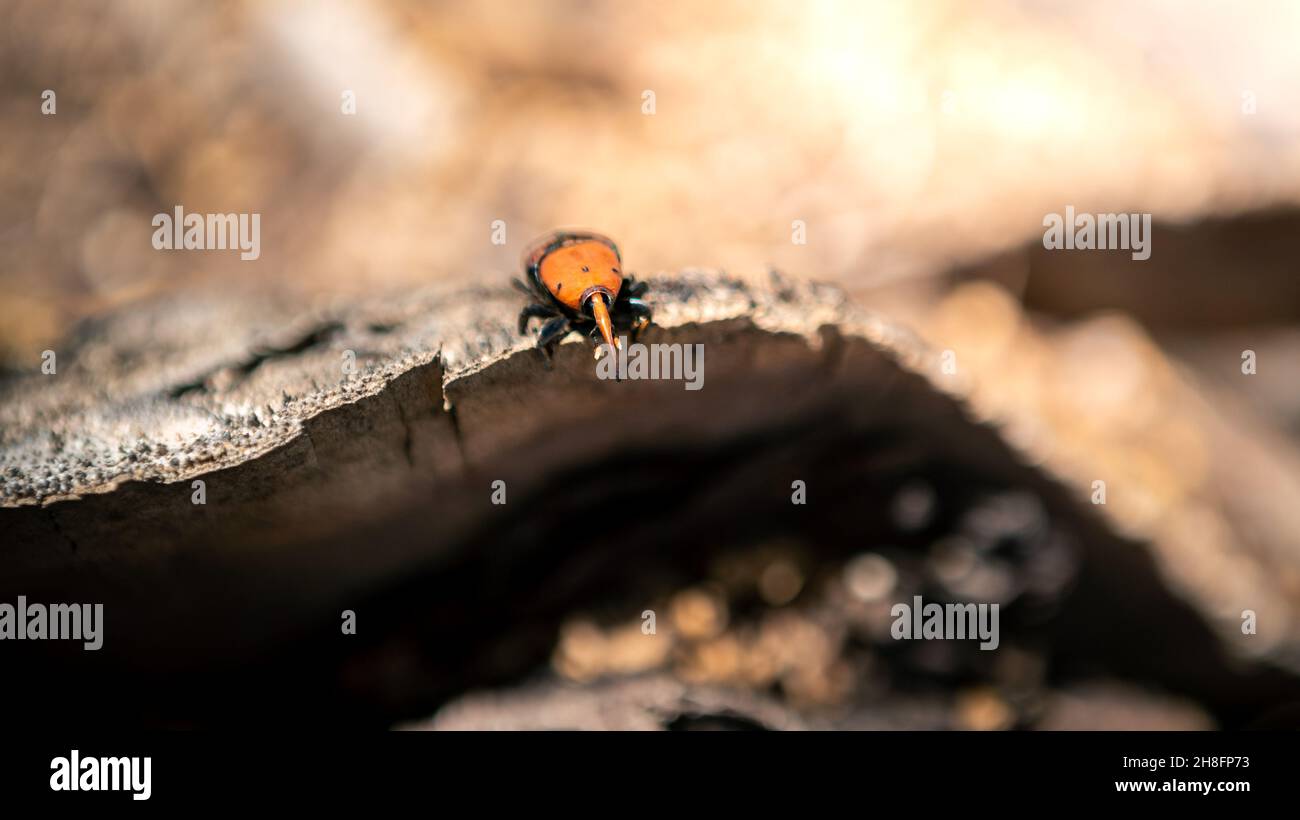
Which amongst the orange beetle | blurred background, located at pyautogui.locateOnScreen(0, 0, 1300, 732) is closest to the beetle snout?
the orange beetle

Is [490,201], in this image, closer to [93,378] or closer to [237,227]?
[237,227]

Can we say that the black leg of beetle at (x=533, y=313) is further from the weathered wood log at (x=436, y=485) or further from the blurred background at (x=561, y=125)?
the blurred background at (x=561, y=125)

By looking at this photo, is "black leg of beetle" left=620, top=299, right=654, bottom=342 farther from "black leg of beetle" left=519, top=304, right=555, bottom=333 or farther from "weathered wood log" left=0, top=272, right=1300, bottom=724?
"black leg of beetle" left=519, top=304, right=555, bottom=333

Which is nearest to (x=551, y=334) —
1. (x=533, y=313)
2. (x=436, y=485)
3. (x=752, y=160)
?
(x=533, y=313)

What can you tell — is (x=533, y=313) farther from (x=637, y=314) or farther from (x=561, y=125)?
(x=561, y=125)

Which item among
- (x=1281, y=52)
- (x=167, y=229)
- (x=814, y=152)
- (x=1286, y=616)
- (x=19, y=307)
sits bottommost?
(x=1286, y=616)
